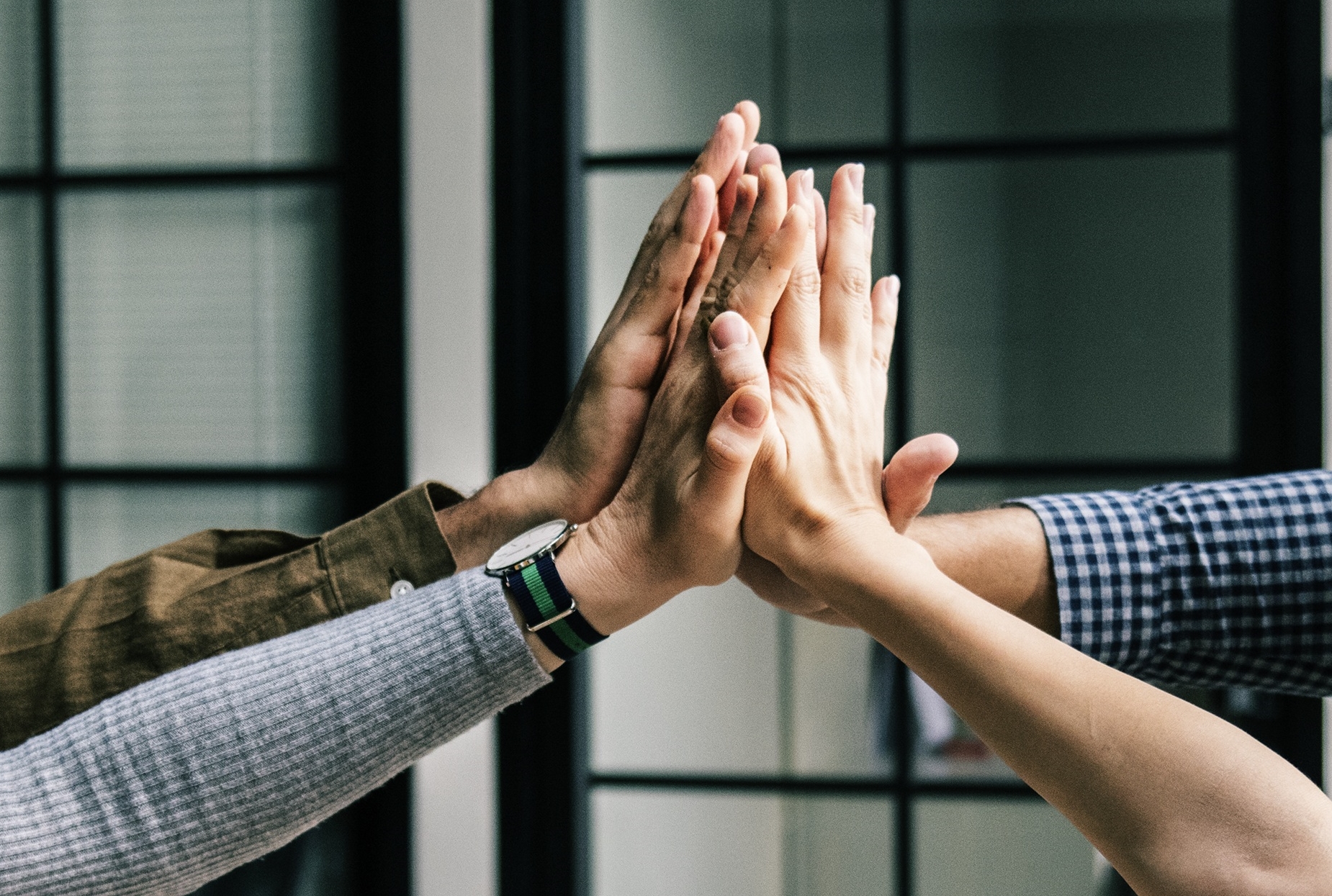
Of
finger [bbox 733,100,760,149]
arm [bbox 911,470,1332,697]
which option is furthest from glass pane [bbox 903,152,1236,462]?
finger [bbox 733,100,760,149]

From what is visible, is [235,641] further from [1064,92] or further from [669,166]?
[1064,92]

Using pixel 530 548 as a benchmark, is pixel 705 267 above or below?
above

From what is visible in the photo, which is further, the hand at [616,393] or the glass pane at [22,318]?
the glass pane at [22,318]

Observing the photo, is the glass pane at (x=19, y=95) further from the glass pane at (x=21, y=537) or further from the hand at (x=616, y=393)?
the hand at (x=616, y=393)

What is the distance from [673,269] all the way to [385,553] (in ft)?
1.14

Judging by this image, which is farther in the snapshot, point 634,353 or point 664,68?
point 664,68

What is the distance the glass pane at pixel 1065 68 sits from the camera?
1252mm

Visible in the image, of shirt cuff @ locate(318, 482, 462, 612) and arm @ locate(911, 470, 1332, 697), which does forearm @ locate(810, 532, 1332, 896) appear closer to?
arm @ locate(911, 470, 1332, 697)

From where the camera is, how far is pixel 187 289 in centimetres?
143

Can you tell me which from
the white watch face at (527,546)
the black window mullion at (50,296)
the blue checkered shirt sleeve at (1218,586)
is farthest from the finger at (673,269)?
the black window mullion at (50,296)

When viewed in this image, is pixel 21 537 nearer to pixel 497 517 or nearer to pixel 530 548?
pixel 497 517

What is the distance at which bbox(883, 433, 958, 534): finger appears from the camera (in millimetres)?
801

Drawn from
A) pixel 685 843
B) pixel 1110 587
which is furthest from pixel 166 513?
pixel 1110 587

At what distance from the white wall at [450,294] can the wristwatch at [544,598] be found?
1.98 ft
